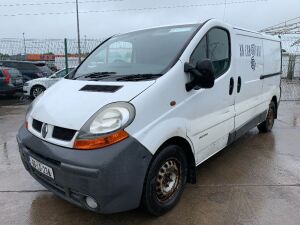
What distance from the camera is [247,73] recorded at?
4.64 m

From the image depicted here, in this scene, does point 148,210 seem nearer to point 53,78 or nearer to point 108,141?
point 108,141

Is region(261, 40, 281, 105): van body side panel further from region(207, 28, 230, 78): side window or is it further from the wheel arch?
the wheel arch

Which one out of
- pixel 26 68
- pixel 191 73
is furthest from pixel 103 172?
pixel 26 68

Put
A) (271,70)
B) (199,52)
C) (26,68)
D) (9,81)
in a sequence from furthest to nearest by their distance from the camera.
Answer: (26,68), (9,81), (271,70), (199,52)

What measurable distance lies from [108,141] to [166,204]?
106 cm

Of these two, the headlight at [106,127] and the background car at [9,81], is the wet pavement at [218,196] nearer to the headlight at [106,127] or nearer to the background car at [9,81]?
the headlight at [106,127]

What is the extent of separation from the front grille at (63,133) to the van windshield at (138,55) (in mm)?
845

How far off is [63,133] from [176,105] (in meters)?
1.11

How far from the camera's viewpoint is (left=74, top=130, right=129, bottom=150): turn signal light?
2.59 meters

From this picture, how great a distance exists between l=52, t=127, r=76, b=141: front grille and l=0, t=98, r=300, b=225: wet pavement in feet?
3.08

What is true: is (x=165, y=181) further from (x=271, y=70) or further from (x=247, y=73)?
(x=271, y=70)

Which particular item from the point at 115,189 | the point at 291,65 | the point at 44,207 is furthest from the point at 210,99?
the point at 291,65

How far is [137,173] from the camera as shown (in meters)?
2.69

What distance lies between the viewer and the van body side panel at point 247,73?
439cm
